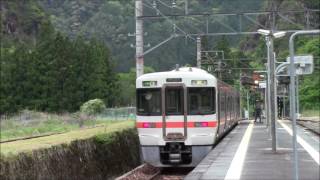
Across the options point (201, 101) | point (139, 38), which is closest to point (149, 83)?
point (201, 101)

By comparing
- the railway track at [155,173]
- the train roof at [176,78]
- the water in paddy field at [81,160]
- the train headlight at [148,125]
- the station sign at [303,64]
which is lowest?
the railway track at [155,173]

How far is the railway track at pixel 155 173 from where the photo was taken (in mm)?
18281

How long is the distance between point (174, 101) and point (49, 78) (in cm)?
4871

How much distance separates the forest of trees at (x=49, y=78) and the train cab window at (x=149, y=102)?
4792 cm

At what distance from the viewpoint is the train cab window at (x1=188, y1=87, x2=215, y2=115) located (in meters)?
18.4

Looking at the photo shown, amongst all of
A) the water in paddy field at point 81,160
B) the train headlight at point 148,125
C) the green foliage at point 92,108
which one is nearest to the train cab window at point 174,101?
the train headlight at point 148,125

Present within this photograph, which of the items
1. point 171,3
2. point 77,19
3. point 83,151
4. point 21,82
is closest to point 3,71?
point 21,82

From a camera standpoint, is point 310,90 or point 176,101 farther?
point 310,90

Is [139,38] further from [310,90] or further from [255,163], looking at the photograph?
[310,90]

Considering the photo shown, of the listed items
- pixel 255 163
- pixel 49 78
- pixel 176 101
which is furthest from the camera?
pixel 49 78

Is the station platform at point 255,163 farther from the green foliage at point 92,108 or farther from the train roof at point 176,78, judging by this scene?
the green foliage at point 92,108

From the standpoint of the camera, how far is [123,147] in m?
22.8

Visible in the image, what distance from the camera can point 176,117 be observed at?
715 inches

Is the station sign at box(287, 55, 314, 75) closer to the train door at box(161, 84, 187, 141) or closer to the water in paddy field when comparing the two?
the water in paddy field
